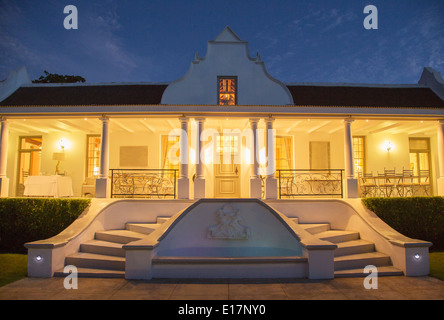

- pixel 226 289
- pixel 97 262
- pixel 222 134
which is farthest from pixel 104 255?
pixel 222 134

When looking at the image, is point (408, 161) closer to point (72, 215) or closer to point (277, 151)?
point (277, 151)

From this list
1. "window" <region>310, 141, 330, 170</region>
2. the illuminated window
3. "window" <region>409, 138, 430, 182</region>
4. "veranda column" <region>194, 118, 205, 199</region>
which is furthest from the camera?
"window" <region>409, 138, 430, 182</region>

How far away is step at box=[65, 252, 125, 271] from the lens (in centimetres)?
566

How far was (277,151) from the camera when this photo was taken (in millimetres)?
12227

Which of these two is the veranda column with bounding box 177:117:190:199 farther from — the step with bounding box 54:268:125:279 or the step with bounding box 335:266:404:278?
the step with bounding box 335:266:404:278

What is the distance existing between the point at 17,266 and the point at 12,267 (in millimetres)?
94

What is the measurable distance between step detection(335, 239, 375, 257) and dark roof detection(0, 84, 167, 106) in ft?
24.1

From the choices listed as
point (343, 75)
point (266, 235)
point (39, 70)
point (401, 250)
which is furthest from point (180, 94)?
point (39, 70)

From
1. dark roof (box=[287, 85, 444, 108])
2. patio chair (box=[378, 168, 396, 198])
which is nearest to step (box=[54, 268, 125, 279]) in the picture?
dark roof (box=[287, 85, 444, 108])

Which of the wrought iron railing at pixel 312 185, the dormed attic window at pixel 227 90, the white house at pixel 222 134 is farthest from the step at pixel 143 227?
the wrought iron railing at pixel 312 185

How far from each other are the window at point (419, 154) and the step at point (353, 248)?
839cm

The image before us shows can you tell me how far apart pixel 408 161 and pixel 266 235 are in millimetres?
9629

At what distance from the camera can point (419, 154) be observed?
12906 millimetres

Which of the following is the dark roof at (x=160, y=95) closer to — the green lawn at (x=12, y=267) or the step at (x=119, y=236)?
the step at (x=119, y=236)
